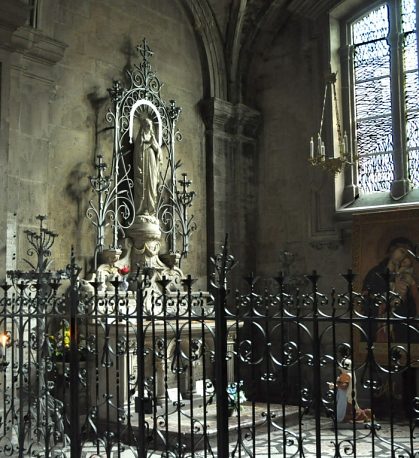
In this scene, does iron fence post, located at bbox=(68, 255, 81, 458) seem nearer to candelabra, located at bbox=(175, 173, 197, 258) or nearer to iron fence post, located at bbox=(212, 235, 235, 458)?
iron fence post, located at bbox=(212, 235, 235, 458)

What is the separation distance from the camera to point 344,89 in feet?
39.4

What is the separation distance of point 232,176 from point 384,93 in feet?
9.96

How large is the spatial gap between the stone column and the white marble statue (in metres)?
1.87

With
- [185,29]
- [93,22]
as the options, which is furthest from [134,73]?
[185,29]

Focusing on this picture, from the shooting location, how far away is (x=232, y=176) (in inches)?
491

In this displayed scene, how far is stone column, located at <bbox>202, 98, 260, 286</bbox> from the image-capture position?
12.1 m

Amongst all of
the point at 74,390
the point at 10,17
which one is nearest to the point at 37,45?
the point at 10,17

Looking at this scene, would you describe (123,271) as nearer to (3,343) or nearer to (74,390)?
(3,343)

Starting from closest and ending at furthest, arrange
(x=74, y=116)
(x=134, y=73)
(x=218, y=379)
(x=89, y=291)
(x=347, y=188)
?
(x=218, y=379) < (x=89, y=291) < (x=74, y=116) < (x=134, y=73) < (x=347, y=188)

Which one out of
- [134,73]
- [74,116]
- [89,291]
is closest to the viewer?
[89,291]

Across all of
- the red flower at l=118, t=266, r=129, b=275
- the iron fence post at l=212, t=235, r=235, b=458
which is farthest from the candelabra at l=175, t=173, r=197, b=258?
the iron fence post at l=212, t=235, r=235, b=458

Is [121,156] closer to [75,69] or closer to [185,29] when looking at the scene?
[75,69]

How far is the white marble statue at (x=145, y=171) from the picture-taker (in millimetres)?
10297

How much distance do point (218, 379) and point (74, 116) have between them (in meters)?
5.87
